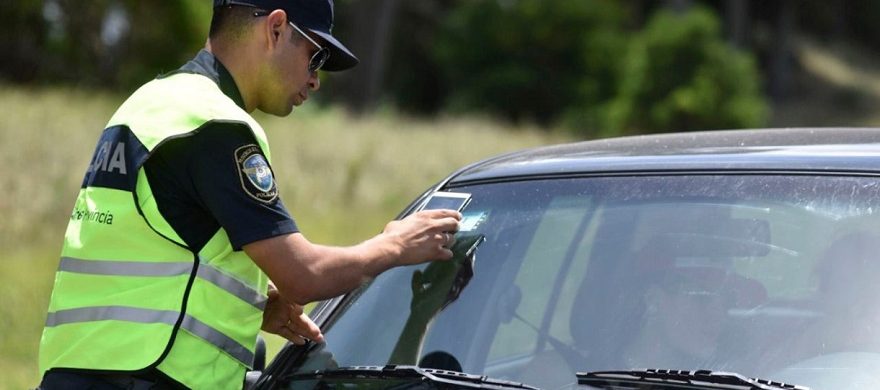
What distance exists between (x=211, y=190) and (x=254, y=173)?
0.08 m

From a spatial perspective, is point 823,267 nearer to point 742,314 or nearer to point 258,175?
point 742,314

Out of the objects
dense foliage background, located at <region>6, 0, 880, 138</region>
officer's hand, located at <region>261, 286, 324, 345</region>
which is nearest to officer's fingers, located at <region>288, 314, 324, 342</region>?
officer's hand, located at <region>261, 286, 324, 345</region>

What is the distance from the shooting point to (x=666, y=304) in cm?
279

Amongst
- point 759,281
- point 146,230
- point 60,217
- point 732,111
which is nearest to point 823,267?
point 759,281

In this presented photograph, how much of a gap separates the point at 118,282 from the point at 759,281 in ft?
4.17

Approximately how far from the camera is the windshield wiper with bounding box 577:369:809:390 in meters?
2.44

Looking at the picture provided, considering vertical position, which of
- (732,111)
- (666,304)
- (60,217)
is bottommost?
(666,304)

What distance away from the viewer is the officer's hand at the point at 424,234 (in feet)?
9.15

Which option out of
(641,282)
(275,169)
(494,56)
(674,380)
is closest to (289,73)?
(641,282)

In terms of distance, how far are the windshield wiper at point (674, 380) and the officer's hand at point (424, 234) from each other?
1.39 ft

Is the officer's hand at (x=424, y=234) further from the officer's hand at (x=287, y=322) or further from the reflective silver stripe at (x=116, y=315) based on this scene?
the reflective silver stripe at (x=116, y=315)

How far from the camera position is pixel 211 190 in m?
2.54

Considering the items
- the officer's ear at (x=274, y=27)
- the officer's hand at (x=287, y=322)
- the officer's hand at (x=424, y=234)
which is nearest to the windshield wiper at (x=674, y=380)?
the officer's hand at (x=424, y=234)

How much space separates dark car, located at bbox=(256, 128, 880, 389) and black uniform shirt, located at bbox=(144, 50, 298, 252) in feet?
1.39
